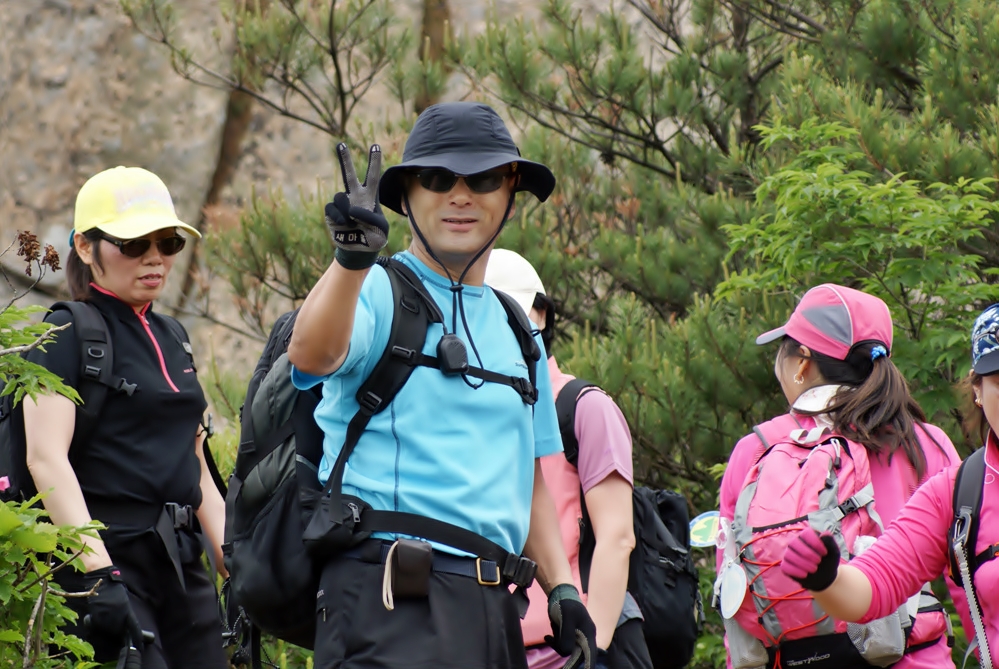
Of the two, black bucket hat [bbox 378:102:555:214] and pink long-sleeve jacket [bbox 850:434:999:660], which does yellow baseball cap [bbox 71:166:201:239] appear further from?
pink long-sleeve jacket [bbox 850:434:999:660]

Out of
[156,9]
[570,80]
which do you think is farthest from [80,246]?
[156,9]

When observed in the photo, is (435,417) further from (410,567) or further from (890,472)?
(890,472)

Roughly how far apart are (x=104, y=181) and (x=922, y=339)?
10.1 feet

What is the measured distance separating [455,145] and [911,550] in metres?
1.26

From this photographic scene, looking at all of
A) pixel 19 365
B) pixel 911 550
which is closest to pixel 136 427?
pixel 19 365

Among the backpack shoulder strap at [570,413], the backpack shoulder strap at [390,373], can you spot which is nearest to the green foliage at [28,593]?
the backpack shoulder strap at [390,373]

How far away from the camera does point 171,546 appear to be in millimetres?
3350

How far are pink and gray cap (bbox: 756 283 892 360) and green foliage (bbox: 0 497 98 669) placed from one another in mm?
1971

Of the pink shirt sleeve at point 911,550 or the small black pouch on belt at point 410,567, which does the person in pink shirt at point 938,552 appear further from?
the small black pouch on belt at point 410,567

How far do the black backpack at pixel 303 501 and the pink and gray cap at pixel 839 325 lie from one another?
41.8 inches

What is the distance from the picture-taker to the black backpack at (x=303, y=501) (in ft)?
7.32

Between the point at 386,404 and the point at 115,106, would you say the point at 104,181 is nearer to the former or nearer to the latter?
the point at 386,404

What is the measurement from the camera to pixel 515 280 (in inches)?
136

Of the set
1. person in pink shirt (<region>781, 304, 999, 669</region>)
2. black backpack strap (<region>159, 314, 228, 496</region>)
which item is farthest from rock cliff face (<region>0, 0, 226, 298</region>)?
person in pink shirt (<region>781, 304, 999, 669</region>)
